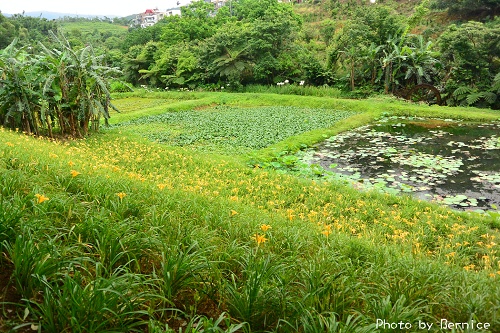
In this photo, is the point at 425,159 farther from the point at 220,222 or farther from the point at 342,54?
the point at 342,54

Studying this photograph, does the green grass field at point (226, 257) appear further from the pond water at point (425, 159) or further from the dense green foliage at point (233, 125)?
the dense green foliage at point (233, 125)

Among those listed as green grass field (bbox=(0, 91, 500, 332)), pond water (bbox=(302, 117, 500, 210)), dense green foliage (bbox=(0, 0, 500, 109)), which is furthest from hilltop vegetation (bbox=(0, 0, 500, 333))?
pond water (bbox=(302, 117, 500, 210))

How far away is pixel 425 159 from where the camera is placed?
8.23m

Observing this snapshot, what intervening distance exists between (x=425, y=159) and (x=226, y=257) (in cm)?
701

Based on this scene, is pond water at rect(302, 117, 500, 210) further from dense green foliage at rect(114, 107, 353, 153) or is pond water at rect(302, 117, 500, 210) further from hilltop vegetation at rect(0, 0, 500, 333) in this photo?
dense green foliage at rect(114, 107, 353, 153)

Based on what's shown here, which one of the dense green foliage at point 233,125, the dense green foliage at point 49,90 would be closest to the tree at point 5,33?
the dense green foliage at point 233,125

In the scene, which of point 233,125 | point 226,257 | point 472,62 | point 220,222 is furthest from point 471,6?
point 226,257

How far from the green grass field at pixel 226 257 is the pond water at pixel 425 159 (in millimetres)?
1023

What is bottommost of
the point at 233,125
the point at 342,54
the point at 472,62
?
the point at 233,125

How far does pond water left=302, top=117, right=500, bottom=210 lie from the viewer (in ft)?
21.4

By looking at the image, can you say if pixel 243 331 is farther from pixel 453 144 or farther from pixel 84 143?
pixel 453 144

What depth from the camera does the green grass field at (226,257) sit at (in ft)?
6.30

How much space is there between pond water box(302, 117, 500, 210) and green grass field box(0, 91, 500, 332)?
3.36 feet

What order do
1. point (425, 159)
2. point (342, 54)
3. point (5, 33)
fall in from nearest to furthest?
point (425, 159), point (342, 54), point (5, 33)
